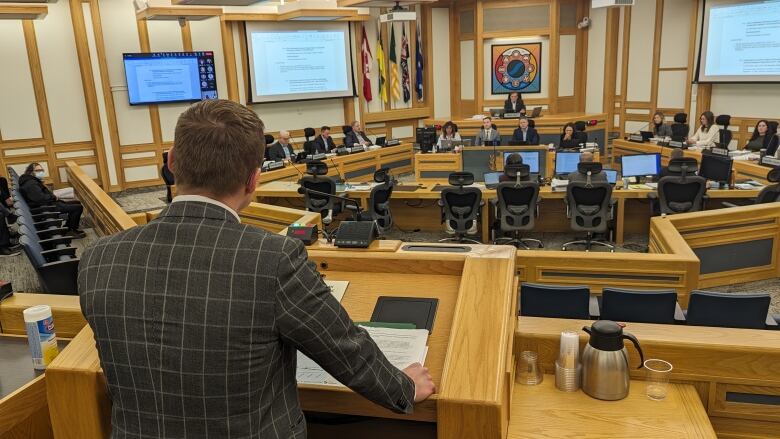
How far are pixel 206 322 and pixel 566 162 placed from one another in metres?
6.83

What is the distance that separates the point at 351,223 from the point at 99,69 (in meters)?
9.42

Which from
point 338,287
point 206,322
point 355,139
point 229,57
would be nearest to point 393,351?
point 338,287

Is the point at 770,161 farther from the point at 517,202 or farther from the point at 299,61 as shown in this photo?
the point at 299,61

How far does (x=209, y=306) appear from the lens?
119 centimetres

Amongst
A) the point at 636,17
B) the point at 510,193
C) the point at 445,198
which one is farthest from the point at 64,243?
the point at 636,17

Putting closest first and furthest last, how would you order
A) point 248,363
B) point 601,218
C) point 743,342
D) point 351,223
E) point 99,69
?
point 248,363
point 743,342
point 351,223
point 601,218
point 99,69

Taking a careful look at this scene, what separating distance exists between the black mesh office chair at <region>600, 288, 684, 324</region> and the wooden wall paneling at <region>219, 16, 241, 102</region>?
30.7 ft

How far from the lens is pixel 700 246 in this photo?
5.46 m

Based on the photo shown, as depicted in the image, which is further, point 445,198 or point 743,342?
point 445,198

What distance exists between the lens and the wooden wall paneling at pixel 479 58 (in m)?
13.4

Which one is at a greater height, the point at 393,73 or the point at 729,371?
the point at 393,73

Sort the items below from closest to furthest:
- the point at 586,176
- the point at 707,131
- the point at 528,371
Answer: the point at 528,371 → the point at 586,176 → the point at 707,131

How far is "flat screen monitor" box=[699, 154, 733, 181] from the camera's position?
6703 mm

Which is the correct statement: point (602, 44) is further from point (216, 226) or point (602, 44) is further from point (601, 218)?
point (216, 226)
